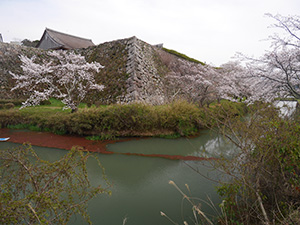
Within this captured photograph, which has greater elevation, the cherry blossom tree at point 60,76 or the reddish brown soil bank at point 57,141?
the cherry blossom tree at point 60,76

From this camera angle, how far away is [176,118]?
789cm

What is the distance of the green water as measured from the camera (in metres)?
3.10

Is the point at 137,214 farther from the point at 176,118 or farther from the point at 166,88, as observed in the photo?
the point at 166,88

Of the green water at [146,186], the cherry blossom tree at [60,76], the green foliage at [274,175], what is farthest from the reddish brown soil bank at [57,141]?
the green foliage at [274,175]

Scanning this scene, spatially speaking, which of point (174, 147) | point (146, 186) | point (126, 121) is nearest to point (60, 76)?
point (126, 121)

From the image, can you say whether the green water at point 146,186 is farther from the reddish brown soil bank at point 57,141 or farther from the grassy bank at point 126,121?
the grassy bank at point 126,121

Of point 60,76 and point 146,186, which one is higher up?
point 60,76

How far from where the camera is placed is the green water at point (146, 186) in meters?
3.10

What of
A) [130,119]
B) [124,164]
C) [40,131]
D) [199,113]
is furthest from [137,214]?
[40,131]

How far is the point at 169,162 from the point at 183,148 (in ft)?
4.59

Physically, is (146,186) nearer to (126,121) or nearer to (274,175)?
(274,175)

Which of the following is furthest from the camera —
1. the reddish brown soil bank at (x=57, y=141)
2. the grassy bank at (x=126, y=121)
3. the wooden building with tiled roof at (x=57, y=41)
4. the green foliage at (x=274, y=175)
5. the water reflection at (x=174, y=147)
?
the wooden building with tiled roof at (x=57, y=41)

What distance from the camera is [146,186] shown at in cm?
408

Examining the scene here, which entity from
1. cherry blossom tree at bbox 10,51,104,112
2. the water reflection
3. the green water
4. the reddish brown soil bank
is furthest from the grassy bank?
cherry blossom tree at bbox 10,51,104,112
